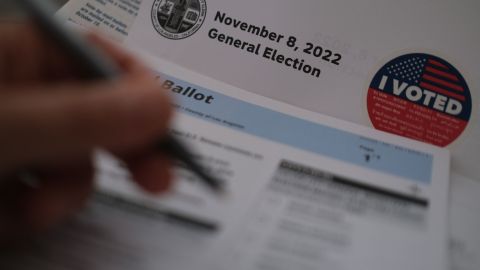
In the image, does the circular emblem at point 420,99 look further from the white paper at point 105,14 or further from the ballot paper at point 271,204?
the white paper at point 105,14

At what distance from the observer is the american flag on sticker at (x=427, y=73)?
20.0 inches

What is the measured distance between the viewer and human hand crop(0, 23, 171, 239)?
244 millimetres

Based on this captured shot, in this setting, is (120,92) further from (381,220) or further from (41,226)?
(381,220)

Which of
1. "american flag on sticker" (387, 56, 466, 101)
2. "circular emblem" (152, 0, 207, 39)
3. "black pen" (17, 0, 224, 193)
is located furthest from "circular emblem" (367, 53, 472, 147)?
"black pen" (17, 0, 224, 193)

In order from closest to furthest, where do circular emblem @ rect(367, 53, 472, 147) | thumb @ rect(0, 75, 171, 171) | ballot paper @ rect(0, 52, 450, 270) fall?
thumb @ rect(0, 75, 171, 171) → ballot paper @ rect(0, 52, 450, 270) → circular emblem @ rect(367, 53, 472, 147)

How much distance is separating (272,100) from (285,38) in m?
0.08

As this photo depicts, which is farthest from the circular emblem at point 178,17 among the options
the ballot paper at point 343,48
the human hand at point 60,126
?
the human hand at point 60,126

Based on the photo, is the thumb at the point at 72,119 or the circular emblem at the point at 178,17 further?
the circular emblem at the point at 178,17

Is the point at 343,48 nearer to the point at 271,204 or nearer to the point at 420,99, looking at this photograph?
the point at 420,99

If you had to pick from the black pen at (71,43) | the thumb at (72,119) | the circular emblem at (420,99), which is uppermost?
the circular emblem at (420,99)

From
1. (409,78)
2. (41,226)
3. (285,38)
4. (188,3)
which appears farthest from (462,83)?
(41,226)

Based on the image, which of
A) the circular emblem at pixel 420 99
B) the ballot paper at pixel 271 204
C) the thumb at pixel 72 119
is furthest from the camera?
the circular emblem at pixel 420 99

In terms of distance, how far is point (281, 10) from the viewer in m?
0.52

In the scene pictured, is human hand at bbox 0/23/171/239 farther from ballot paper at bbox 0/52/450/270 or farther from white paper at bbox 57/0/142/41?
white paper at bbox 57/0/142/41
